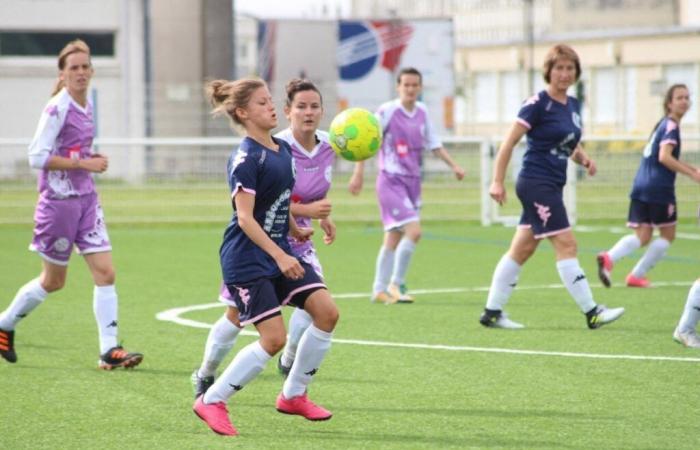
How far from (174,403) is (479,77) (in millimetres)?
75256

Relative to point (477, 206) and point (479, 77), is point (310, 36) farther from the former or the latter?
point (479, 77)

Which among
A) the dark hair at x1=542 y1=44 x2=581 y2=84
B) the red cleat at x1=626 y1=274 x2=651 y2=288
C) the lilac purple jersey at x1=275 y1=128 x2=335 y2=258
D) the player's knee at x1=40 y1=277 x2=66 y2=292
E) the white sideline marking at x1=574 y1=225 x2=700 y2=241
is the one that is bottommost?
the red cleat at x1=626 y1=274 x2=651 y2=288

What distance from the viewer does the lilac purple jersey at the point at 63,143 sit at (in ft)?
32.4

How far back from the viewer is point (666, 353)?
34.4 feet

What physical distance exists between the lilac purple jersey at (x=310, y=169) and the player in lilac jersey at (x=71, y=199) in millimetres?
1376

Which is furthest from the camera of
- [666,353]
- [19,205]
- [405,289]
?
[19,205]

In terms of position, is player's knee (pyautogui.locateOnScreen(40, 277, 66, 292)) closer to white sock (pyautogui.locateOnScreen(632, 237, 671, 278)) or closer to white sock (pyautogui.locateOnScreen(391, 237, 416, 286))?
white sock (pyautogui.locateOnScreen(391, 237, 416, 286))

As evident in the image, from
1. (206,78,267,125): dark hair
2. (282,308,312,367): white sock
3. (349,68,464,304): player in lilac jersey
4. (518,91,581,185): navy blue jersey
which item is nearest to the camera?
(206,78,267,125): dark hair

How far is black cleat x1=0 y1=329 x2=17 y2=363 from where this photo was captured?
10.3m

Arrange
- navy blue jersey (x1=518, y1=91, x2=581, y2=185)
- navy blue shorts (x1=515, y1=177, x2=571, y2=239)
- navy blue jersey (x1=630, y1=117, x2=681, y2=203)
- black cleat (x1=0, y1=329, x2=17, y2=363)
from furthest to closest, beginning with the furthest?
navy blue jersey (x1=630, y1=117, x2=681, y2=203)
navy blue shorts (x1=515, y1=177, x2=571, y2=239)
navy blue jersey (x1=518, y1=91, x2=581, y2=185)
black cleat (x1=0, y1=329, x2=17, y2=363)

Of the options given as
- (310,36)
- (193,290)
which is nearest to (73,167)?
(193,290)

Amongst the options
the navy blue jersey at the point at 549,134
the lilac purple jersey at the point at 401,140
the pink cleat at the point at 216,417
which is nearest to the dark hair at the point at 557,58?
the navy blue jersey at the point at 549,134

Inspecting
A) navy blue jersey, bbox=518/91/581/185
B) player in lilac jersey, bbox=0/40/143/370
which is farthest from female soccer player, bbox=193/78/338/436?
navy blue jersey, bbox=518/91/581/185

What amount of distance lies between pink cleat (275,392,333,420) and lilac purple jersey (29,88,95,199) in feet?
8.97
